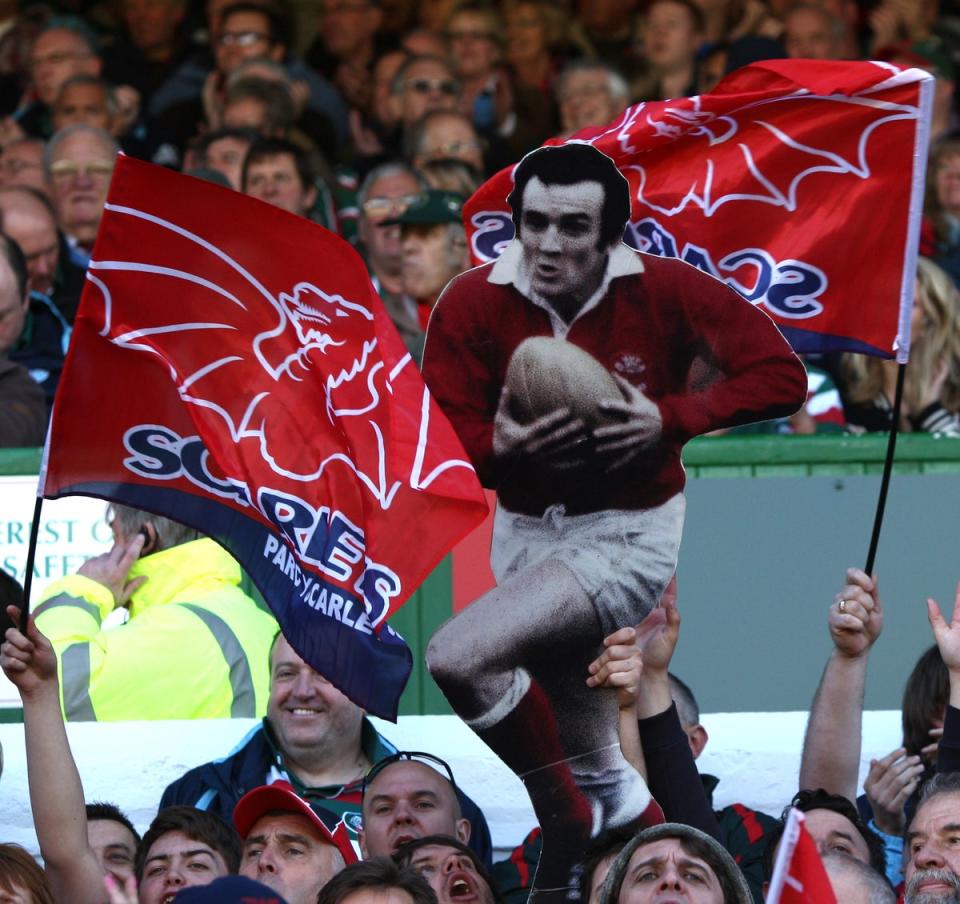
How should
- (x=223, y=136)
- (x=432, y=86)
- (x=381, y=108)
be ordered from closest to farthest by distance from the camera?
(x=223, y=136), (x=432, y=86), (x=381, y=108)

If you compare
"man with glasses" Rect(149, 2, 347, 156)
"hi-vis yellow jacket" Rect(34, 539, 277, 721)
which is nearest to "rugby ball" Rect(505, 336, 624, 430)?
"hi-vis yellow jacket" Rect(34, 539, 277, 721)

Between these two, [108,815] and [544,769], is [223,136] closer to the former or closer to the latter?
[108,815]

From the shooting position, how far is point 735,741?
8.32 m

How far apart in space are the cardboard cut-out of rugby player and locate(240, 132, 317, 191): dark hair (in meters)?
3.72

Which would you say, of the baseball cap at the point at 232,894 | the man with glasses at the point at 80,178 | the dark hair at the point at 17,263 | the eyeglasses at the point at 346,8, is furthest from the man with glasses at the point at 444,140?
the baseball cap at the point at 232,894

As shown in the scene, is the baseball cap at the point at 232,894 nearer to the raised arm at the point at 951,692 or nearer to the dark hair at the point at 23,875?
the dark hair at the point at 23,875

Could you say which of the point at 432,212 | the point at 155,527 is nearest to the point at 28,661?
the point at 155,527

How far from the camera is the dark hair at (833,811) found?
6734 millimetres

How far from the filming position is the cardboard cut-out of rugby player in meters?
6.65

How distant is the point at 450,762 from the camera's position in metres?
8.29

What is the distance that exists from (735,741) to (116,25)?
6428 millimetres

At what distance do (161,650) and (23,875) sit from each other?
185 centimetres

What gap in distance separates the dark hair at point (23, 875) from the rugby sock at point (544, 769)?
1182 mm

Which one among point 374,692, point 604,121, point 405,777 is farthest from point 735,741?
point 604,121
